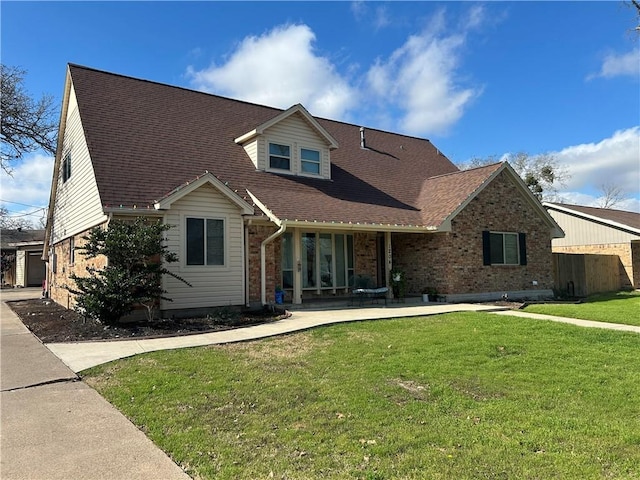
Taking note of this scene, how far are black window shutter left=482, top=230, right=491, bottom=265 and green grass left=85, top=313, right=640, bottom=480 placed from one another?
7972 mm

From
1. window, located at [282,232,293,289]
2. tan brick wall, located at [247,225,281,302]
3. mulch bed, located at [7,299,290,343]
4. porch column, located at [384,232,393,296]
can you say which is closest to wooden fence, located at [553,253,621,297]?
porch column, located at [384,232,393,296]

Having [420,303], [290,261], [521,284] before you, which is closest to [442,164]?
[521,284]

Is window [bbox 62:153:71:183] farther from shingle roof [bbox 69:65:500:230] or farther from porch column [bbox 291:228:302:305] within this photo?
porch column [bbox 291:228:302:305]

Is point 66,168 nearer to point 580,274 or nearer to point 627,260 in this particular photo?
point 580,274

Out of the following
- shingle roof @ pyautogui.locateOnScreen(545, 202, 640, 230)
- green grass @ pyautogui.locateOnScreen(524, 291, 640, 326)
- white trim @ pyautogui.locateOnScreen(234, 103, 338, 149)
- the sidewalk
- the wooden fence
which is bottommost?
the sidewalk

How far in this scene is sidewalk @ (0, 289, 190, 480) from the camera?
3959 millimetres

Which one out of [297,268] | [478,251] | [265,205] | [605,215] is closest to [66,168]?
[265,205]

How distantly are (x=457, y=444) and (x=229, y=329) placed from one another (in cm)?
704

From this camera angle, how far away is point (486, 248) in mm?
17219

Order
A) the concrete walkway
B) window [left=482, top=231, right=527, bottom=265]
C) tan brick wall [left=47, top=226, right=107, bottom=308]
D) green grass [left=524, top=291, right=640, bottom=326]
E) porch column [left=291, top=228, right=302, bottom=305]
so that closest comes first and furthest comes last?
the concrete walkway, green grass [left=524, top=291, right=640, bottom=326], tan brick wall [left=47, top=226, right=107, bottom=308], porch column [left=291, top=228, right=302, bottom=305], window [left=482, top=231, right=527, bottom=265]

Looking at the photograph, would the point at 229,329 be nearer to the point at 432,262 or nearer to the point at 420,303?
the point at 420,303

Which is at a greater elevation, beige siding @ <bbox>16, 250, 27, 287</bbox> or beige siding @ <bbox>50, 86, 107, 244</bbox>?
beige siding @ <bbox>50, 86, 107, 244</bbox>

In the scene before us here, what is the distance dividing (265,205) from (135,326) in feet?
16.3

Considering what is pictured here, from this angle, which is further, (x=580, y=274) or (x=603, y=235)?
(x=603, y=235)
